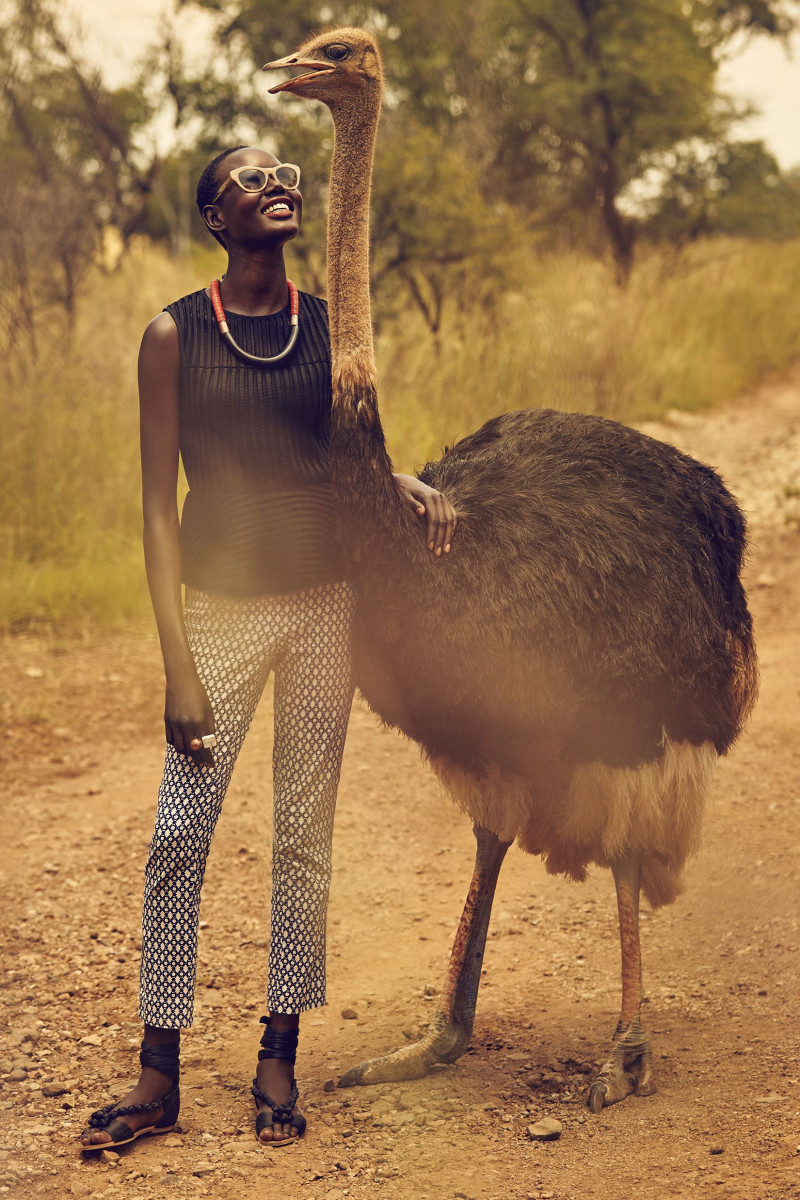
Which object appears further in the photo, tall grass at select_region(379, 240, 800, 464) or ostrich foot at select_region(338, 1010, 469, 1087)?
tall grass at select_region(379, 240, 800, 464)

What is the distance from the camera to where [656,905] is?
3.27 m

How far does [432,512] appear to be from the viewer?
2.57 meters

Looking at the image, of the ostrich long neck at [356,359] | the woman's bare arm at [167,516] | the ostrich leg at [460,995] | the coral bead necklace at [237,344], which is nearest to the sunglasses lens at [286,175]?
the ostrich long neck at [356,359]

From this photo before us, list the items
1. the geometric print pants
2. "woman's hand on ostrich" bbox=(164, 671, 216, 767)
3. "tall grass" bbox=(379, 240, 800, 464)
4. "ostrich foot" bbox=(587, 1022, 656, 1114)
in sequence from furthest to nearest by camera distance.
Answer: "tall grass" bbox=(379, 240, 800, 464)
"ostrich foot" bbox=(587, 1022, 656, 1114)
the geometric print pants
"woman's hand on ostrich" bbox=(164, 671, 216, 767)

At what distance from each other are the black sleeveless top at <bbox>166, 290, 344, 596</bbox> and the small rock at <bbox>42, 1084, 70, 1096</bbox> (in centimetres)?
126

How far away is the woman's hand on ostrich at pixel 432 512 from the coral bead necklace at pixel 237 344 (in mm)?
341

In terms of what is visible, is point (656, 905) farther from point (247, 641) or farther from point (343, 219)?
point (343, 219)

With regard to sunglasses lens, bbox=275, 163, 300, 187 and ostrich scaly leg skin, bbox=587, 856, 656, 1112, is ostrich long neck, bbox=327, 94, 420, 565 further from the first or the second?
ostrich scaly leg skin, bbox=587, 856, 656, 1112

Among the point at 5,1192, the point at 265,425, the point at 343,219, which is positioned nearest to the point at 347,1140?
the point at 5,1192

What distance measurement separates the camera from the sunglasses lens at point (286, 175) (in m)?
2.53

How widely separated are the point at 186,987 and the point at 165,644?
72 cm

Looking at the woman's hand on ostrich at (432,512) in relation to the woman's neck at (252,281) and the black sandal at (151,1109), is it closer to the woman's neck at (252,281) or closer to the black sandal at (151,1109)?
the woman's neck at (252,281)

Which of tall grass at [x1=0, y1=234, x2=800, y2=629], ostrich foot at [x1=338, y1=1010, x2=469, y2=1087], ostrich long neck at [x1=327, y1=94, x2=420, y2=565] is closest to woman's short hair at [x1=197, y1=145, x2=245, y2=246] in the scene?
ostrich long neck at [x1=327, y1=94, x2=420, y2=565]

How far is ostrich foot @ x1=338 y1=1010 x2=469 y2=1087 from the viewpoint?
2.99 meters
